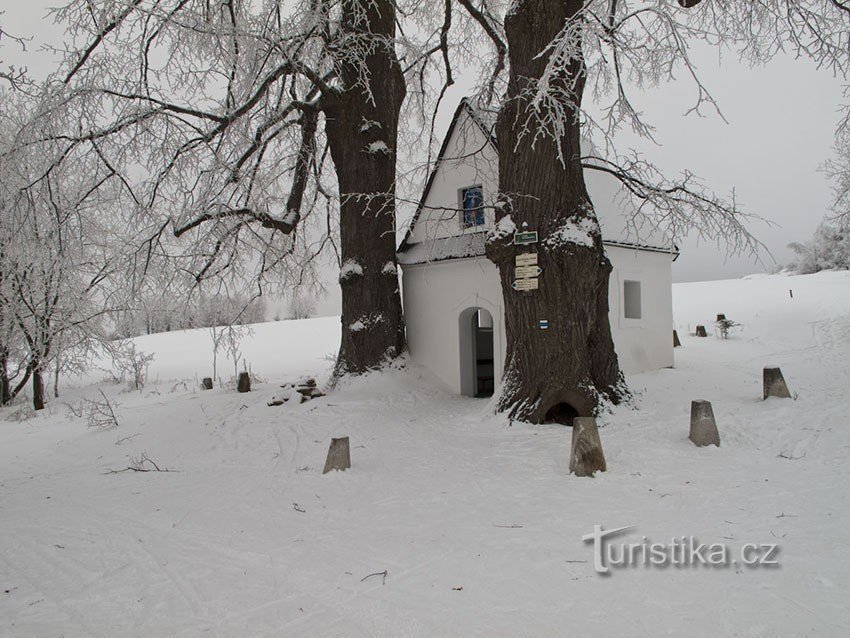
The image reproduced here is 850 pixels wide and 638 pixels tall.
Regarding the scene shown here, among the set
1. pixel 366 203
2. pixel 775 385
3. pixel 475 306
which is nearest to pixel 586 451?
pixel 775 385

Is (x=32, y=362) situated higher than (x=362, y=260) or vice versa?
(x=362, y=260)

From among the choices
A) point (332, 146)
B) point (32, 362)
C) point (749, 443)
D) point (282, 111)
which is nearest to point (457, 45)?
point (332, 146)

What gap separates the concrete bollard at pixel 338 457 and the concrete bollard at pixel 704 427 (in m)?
4.26

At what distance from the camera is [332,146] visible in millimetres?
12180

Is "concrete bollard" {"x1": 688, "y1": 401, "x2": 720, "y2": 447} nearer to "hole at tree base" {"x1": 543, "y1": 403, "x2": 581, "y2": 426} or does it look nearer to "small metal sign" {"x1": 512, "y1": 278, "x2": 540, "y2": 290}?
"hole at tree base" {"x1": 543, "y1": 403, "x2": 581, "y2": 426}

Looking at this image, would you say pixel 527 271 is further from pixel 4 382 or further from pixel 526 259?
pixel 4 382

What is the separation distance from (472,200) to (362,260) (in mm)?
2842

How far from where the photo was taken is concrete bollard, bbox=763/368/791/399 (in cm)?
848

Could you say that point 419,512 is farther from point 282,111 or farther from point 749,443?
point 282,111

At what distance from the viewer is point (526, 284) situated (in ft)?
28.3

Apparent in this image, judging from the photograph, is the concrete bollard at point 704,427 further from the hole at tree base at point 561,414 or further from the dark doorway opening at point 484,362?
the dark doorway opening at point 484,362

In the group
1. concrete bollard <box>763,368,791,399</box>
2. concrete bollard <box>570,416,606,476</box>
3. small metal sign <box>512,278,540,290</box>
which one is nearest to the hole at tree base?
small metal sign <box>512,278,540,290</box>

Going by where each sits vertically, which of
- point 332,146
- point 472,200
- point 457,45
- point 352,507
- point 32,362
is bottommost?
point 352,507

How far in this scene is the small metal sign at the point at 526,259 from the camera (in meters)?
8.56
